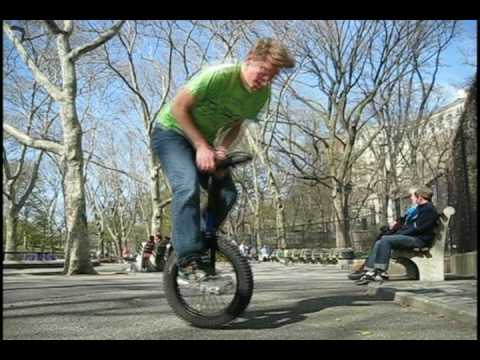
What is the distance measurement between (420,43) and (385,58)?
160 cm

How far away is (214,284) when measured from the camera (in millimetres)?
3320

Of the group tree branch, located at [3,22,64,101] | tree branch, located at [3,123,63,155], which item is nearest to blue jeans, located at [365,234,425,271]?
tree branch, located at [3,123,63,155]

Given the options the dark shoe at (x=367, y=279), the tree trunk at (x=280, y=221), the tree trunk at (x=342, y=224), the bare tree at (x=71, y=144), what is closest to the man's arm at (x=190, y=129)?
the dark shoe at (x=367, y=279)

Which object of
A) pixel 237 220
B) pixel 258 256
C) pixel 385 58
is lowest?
pixel 258 256

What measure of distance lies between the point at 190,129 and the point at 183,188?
34cm

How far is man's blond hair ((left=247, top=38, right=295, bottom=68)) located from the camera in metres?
3.19

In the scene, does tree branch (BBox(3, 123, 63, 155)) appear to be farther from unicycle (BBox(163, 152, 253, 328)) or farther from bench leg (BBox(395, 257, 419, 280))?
unicycle (BBox(163, 152, 253, 328))

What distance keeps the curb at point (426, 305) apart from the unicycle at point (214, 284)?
4.07ft

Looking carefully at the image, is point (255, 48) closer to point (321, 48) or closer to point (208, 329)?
point (208, 329)

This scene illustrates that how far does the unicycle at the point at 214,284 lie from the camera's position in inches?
125

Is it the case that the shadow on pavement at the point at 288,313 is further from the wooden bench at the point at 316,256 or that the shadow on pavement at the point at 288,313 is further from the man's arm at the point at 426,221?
the wooden bench at the point at 316,256

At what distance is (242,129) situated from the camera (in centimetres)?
363

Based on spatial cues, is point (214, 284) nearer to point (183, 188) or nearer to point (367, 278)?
point (183, 188)
